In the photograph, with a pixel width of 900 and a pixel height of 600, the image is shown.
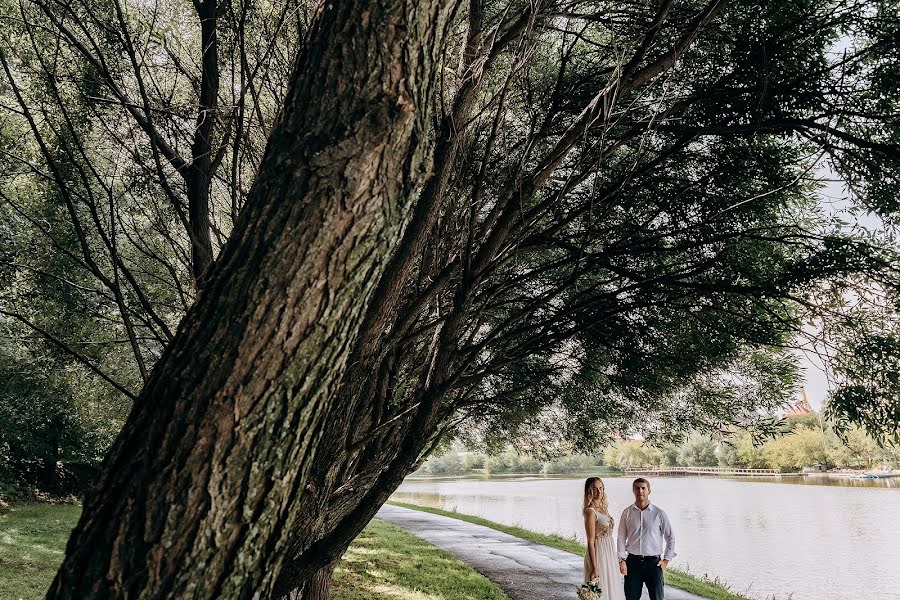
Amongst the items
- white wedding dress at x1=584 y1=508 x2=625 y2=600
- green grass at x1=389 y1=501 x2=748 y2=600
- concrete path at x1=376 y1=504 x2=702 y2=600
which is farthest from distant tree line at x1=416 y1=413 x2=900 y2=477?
white wedding dress at x1=584 y1=508 x2=625 y2=600

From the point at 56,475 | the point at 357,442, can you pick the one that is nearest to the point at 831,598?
the point at 357,442

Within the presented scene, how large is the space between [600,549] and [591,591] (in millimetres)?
446

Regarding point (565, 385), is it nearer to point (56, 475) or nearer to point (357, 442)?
point (357, 442)

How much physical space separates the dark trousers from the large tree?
1.51m

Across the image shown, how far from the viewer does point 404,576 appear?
356 inches

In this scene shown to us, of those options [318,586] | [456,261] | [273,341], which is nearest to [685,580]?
[318,586]

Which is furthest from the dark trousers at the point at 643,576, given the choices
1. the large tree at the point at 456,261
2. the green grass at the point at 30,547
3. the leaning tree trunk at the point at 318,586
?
the green grass at the point at 30,547

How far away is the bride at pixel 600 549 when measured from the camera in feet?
21.1

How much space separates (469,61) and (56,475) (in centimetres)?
1929

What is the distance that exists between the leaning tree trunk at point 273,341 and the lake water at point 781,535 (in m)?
12.9

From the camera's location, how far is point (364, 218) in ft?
4.53

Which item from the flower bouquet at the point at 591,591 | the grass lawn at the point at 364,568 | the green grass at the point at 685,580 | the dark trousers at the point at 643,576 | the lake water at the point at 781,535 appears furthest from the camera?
the lake water at the point at 781,535

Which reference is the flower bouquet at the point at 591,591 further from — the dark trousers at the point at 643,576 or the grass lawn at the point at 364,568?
the grass lawn at the point at 364,568

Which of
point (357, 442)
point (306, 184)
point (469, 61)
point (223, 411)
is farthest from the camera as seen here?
point (469, 61)
